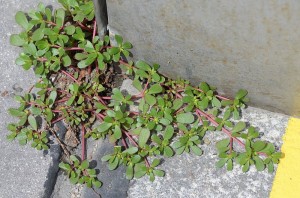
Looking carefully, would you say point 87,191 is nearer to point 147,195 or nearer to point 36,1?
point 147,195

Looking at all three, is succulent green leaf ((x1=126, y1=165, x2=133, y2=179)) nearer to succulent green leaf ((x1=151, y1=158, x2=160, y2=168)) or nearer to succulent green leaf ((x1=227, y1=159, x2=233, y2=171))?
succulent green leaf ((x1=151, y1=158, x2=160, y2=168))

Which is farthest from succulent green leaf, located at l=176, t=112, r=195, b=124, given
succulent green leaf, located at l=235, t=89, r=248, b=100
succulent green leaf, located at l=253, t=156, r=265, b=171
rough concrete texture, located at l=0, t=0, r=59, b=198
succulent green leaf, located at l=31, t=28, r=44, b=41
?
succulent green leaf, located at l=31, t=28, r=44, b=41

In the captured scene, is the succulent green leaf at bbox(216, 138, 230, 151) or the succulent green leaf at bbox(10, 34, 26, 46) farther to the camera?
the succulent green leaf at bbox(10, 34, 26, 46)

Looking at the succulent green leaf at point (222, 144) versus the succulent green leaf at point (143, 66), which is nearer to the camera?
the succulent green leaf at point (222, 144)

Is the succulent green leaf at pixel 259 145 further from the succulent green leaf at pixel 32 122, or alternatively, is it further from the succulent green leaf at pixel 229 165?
the succulent green leaf at pixel 32 122

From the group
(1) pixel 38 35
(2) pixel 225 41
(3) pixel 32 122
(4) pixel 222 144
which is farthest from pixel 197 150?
(1) pixel 38 35

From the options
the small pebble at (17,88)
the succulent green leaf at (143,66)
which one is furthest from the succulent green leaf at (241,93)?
the small pebble at (17,88)

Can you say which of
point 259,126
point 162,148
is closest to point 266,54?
point 259,126
